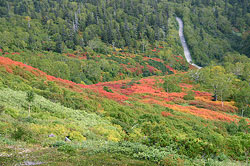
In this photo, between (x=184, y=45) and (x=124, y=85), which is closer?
(x=124, y=85)

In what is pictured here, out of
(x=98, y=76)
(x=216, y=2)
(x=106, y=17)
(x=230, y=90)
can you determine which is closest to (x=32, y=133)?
(x=230, y=90)

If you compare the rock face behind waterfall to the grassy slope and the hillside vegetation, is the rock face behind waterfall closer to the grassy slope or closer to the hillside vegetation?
the hillside vegetation

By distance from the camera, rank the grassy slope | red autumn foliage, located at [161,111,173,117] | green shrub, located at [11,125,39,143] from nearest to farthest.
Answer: the grassy slope
green shrub, located at [11,125,39,143]
red autumn foliage, located at [161,111,173,117]

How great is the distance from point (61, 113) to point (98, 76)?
183ft

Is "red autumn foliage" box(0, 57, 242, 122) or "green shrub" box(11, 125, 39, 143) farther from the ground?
"green shrub" box(11, 125, 39, 143)

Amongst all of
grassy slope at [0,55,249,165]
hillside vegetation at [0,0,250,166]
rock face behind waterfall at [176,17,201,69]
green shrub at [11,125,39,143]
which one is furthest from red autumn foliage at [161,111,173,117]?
rock face behind waterfall at [176,17,201,69]

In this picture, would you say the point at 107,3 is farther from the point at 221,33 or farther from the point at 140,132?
the point at 140,132

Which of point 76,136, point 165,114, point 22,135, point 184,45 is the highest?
point 22,135

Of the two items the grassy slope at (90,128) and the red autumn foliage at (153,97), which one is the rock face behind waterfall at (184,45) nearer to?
the red autumn foliage at (153,97)

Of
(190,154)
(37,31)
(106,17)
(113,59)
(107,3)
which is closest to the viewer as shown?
(190,154)

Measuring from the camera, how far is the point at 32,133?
13.9m

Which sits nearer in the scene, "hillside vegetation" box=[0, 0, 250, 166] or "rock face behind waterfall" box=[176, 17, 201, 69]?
"hillside vegetation" box=[0, 0, 250, 166]

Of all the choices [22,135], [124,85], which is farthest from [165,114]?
[124,85]

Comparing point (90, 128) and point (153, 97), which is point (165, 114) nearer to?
point (153, 97)
